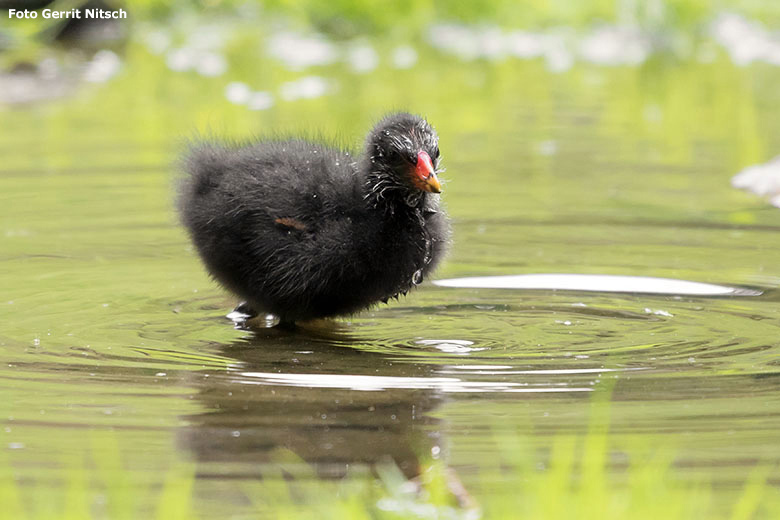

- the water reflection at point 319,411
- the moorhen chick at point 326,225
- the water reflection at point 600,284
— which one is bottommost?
the water reflection at point 319,411

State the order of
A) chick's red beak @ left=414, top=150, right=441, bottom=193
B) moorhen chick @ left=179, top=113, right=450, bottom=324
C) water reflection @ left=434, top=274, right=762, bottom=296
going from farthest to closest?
water reflection @ left=434, top=274, right=762, bottom=296
moorhen chick @ left=179, top=113, right=450, bottom=324
chick's red beak @ left=414, top=150, right=441, bottom=193

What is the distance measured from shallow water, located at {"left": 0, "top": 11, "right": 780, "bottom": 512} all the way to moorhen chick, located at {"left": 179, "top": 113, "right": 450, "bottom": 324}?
0.65 ft

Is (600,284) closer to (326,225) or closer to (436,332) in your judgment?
(436,332)

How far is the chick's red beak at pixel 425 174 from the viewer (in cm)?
514

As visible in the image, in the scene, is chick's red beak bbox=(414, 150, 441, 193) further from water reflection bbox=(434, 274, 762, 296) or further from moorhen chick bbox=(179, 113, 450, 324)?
water reflection bbox=(434, 274, 762, 296)

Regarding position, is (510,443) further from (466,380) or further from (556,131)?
(556,131)

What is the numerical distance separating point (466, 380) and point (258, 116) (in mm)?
7125

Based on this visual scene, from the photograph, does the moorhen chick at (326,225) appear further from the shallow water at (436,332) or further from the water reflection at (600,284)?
the water reflection at (600,284)

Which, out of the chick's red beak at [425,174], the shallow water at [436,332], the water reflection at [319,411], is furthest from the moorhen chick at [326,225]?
the water reflection at [319,411]

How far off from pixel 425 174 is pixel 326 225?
0.48 m

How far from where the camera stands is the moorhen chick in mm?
5320

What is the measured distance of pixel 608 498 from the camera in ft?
10.1

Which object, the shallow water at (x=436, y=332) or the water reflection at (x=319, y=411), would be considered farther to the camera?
the shallow water at (x=436, y=332)

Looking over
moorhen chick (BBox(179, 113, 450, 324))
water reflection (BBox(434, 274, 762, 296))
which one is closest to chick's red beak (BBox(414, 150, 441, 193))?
moorhen chick (BBox(179, 113, 450, 324))
